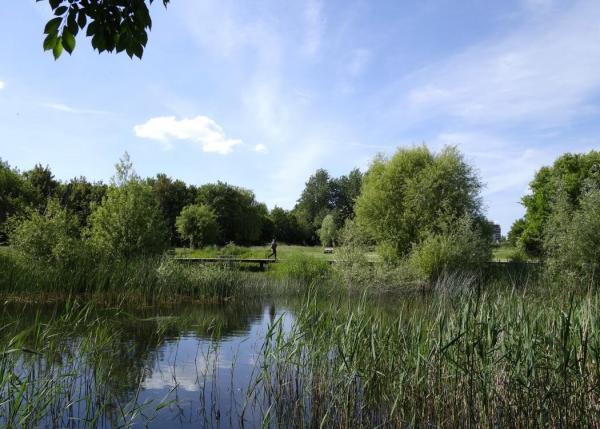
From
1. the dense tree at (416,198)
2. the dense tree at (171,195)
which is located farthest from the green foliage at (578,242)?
the dense tree at (171,195)

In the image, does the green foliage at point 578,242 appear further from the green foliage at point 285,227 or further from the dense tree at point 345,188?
the dense tree at point 345,188

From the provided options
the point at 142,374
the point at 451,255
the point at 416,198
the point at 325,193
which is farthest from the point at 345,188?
the point at 142,374

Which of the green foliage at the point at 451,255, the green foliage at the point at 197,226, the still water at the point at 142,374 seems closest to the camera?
the still water at the point at 142,374

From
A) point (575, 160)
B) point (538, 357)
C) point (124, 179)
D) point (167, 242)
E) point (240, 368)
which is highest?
point (575, 160)

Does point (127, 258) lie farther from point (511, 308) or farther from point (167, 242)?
point (511, 308)

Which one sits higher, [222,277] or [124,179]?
[124,179]

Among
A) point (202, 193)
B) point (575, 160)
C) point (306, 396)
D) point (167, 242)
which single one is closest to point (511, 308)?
point (306, 396)

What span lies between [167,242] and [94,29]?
19.3 metres

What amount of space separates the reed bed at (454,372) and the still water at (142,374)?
668mm

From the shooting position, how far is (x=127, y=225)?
19.8 metres

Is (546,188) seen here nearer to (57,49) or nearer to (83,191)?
(83,191)

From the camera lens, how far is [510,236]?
1799 inches

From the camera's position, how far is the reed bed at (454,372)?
4797 mm

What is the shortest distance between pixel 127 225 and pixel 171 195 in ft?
107
